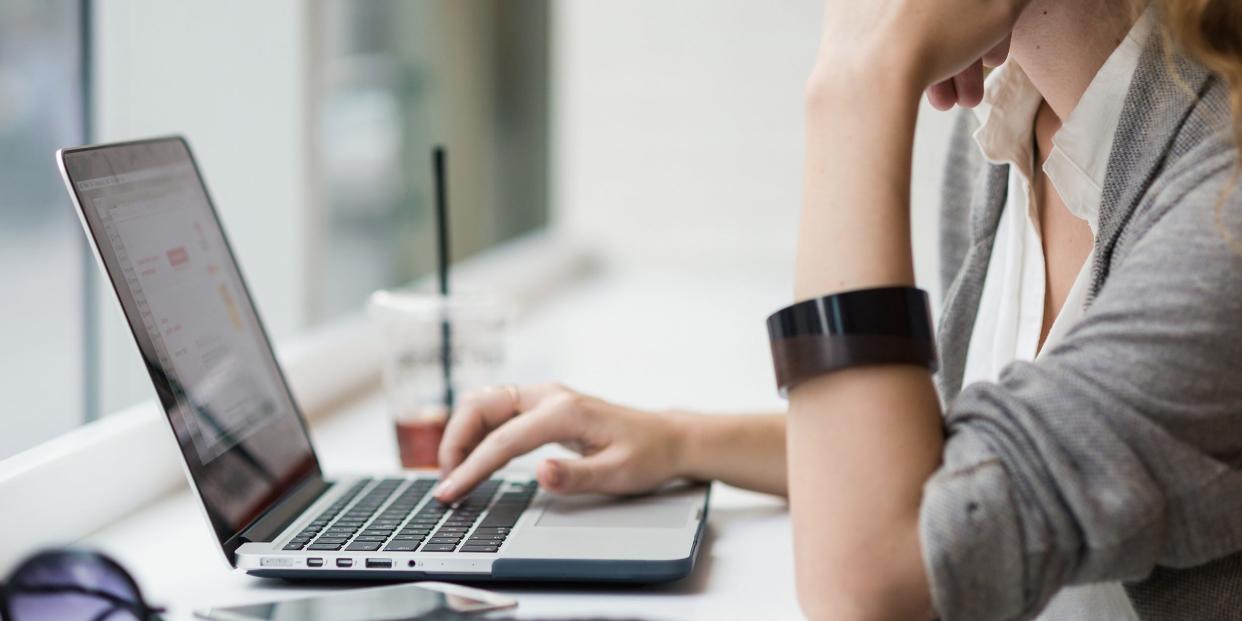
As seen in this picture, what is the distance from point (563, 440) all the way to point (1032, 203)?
0.39 m

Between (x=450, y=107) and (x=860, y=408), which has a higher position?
(x=450, y=107)

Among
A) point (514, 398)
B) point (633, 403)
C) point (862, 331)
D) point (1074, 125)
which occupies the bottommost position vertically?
point (633, 403)

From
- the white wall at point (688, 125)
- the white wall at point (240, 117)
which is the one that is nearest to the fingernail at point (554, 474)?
the white wall at point (240, 117)

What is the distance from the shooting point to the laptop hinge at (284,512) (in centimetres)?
78

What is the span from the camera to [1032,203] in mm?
945

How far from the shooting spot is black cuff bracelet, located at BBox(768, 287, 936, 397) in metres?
0.67

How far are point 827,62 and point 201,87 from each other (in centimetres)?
125

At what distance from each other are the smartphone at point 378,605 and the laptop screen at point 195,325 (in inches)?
3.6

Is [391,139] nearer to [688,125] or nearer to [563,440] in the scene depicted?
[688,125]

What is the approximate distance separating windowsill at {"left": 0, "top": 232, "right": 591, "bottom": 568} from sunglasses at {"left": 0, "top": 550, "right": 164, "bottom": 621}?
0.18 metres

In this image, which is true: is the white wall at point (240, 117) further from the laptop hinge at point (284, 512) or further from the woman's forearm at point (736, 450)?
the woman's forearm at point (736, 450)

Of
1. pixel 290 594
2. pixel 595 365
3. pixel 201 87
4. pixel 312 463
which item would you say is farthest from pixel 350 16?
pixel 290 594

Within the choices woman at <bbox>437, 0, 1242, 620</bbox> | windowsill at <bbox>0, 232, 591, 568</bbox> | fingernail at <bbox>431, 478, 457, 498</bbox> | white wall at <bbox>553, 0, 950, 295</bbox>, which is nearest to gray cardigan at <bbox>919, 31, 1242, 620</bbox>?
woman at <bbox>437, 0, 1242, 620</bbox>

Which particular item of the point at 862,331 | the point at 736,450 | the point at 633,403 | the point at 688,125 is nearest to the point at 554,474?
the point at 736,450
